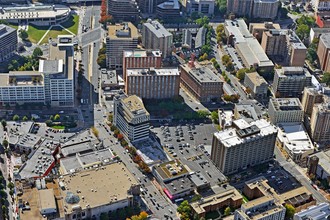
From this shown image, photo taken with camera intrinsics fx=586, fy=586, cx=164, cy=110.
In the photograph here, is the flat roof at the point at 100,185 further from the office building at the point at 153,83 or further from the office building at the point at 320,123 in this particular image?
the office building at the point at 320,123

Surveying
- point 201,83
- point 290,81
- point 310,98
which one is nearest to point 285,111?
point 310,98

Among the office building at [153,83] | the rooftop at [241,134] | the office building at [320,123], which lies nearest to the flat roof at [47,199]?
the rooftop at [241,134]

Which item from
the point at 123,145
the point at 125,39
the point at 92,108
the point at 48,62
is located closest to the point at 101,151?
the point at 123,145

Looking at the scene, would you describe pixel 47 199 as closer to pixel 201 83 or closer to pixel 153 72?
pixel 153 72

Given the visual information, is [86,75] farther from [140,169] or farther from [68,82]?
[140,169]

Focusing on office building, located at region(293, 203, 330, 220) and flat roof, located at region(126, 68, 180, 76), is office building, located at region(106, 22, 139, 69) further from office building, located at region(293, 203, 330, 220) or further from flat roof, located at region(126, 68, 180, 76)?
office building, located at region(293, 203, 330, 220)

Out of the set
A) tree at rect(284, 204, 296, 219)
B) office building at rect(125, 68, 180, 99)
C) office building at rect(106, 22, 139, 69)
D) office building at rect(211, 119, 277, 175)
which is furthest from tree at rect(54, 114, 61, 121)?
tree at rect(284, 204, 296, 219)

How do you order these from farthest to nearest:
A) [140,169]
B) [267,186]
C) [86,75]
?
[86,75]
[140,169]
[267,186]
